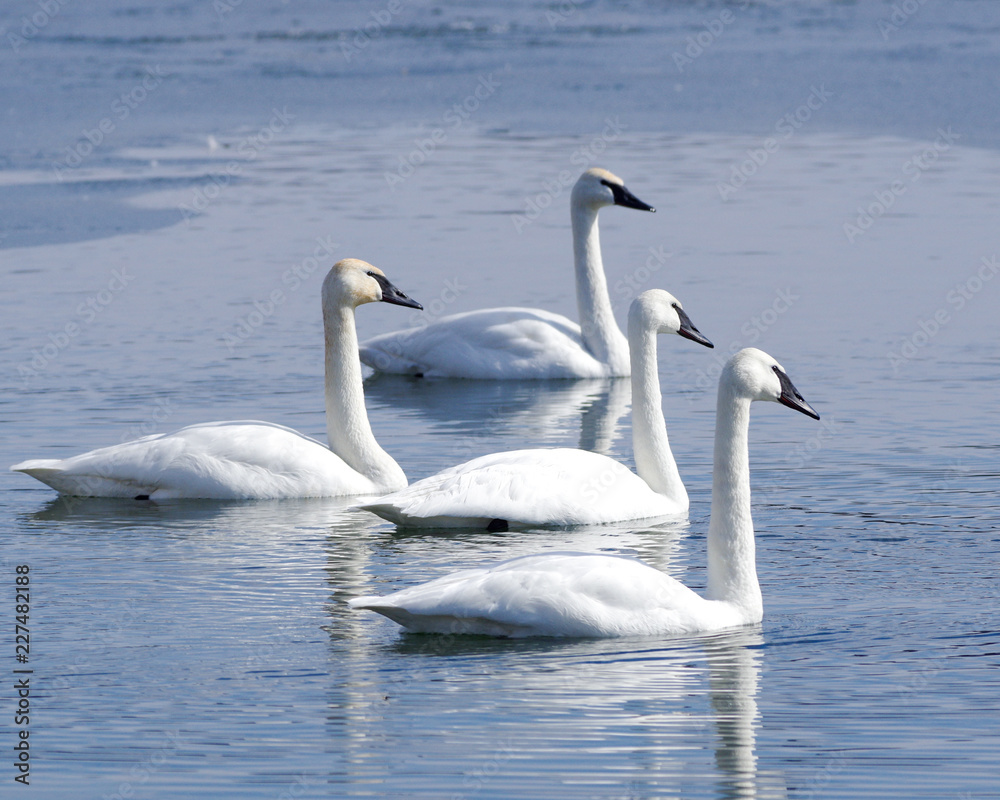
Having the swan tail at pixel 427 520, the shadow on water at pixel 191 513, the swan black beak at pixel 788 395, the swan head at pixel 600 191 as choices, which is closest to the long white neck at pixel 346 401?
the shadow on water at pixel 191 513

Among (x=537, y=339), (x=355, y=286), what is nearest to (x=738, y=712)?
(x=355, y=286)

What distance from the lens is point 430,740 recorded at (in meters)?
6.51

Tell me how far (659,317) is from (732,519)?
2.82 meters

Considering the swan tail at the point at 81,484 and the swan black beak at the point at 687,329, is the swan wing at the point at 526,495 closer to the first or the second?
the swan black beak at the point at 687,329

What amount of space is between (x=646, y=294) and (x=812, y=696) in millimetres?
3998

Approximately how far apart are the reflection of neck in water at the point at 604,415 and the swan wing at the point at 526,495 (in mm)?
1976

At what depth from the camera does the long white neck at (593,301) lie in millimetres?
15016

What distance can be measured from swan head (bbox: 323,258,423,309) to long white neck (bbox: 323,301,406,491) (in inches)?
2.5

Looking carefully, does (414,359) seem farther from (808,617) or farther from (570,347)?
(808,617)

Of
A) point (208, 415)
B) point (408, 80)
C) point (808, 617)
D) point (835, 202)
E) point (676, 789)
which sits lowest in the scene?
point (676, 789)

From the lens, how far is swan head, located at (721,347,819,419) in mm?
7797

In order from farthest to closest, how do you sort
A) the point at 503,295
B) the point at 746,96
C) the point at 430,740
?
the point at 746,96 < the point at 503,295 < the point at 430,740

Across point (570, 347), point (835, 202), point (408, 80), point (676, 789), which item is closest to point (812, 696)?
point (676, 789)

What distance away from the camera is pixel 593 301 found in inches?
595
